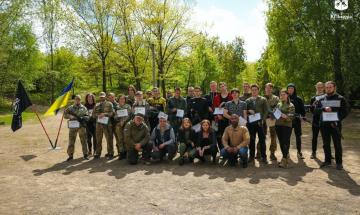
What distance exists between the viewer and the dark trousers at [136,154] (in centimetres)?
913

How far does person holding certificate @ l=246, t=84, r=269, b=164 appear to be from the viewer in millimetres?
8867

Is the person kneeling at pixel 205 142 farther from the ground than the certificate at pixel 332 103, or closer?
closer

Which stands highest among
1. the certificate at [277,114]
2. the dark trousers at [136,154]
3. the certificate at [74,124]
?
the certificate at [277,114]

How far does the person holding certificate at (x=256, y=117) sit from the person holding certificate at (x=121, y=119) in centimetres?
361

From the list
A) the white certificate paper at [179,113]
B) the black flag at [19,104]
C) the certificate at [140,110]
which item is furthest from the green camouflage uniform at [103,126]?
the black flag at [19,104]

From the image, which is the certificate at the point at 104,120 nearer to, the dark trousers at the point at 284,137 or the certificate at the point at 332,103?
the dark trousers at the point at 284,137

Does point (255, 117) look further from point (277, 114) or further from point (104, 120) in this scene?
point (104, 120)

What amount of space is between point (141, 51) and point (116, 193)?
96.2 ft

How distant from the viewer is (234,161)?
337 inches

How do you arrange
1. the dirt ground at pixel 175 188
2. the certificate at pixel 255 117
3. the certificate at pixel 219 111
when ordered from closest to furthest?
the dirt ground at pixel 175 188 < the certificate at pixel 255 117 < the certificate at pixel 219 111

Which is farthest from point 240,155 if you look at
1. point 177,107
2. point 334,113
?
point 177,107

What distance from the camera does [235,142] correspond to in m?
8.64

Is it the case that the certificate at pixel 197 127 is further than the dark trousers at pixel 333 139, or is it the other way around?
the certificate at pixel 197 127

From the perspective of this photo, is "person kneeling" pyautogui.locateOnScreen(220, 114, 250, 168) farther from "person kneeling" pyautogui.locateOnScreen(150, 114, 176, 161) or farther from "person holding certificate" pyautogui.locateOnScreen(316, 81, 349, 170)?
"person holding certificate" pyautogui.locateOnScreen(316, 81, 349, 170)
